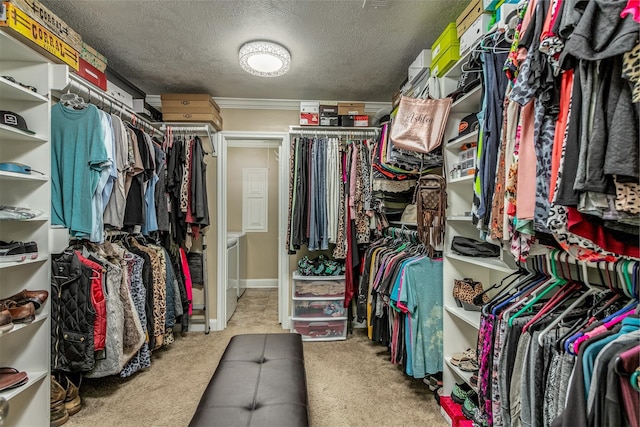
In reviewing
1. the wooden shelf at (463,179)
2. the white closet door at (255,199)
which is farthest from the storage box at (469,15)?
the white closet door at (255,199)

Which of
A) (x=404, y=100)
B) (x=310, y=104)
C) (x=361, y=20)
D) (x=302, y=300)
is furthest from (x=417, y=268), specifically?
(x=310, y=104)

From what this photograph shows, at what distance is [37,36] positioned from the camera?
1574 mm

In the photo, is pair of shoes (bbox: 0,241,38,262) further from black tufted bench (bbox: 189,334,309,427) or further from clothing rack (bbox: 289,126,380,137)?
clothing rack (bbox: 289,126,380,137)

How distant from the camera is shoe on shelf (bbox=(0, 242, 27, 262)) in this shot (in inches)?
56.7

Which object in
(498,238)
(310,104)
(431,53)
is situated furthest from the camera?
(310,104)

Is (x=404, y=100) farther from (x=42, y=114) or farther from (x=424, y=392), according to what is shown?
(x=42, y=114)

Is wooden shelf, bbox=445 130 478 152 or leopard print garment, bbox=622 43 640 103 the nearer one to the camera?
leopard print garment, bbox=622 43 640 103

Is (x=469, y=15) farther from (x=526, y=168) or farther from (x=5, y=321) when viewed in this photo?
(x=5, y=321)

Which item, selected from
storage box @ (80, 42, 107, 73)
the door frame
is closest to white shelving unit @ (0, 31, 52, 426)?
storage box @ (80, 42, 107, 73)

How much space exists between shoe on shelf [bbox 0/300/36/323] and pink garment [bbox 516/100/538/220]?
2.16 meters

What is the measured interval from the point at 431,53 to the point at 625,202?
5.47ft

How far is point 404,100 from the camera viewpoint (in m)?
1.84

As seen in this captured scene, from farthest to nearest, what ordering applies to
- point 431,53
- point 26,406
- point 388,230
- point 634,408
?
point 388,230, point 431,53, point 26,406, point 634,408

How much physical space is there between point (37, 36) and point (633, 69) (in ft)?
7.71
